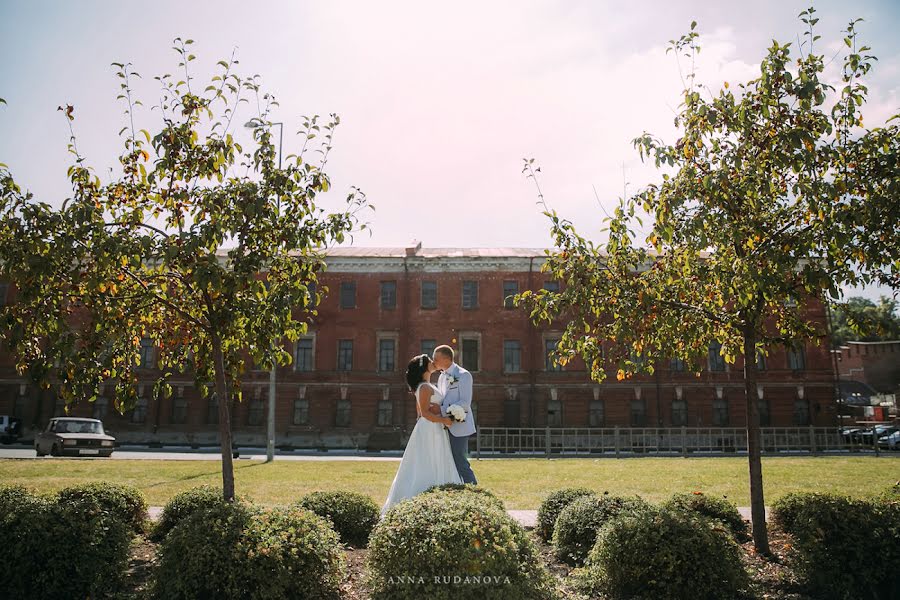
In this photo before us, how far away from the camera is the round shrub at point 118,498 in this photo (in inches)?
297

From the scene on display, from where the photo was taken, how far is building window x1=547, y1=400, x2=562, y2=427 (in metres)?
35.0

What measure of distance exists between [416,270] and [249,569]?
32.6m

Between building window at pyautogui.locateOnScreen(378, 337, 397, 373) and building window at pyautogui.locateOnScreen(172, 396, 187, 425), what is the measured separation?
466 inches

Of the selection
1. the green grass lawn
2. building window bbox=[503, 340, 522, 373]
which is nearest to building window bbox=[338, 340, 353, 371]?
building window bbox=[503, 340, 522, 373]

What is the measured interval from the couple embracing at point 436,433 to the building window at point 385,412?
92.1 ft

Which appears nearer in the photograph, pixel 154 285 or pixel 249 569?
pixel 249 569

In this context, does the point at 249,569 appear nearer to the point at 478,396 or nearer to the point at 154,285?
the point at 154,285

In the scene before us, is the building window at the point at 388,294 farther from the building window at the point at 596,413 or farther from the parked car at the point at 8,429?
the parked car at the point at 8,429

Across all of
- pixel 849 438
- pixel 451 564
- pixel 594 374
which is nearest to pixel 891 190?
pixel 594 374

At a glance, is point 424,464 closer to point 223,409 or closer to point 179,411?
point 223,409

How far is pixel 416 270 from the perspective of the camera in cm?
3703

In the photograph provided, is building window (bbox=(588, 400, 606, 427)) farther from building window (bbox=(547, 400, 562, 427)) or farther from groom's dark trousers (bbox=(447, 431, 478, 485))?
groom's dark trousers (bbox=(447, 431, 478, 485))

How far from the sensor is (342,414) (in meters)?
35.8

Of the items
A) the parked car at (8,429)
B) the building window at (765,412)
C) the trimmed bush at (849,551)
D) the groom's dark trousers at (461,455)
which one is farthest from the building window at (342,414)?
the trimmed bush at (849,551)
